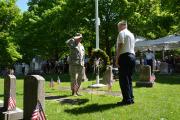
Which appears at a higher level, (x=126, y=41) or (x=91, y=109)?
(x=126, y=41)

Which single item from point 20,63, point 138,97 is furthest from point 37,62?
point 138,97

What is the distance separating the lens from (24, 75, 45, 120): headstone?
8492mm

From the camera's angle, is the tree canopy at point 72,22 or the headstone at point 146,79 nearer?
the headstone at point 146,79

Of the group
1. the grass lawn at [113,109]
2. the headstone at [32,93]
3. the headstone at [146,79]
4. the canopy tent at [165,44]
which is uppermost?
the canopy tent at [165,44]

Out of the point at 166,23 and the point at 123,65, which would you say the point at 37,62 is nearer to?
the point at 166,23

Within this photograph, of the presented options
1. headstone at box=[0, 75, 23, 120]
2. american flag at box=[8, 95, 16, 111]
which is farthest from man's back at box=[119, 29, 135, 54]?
american flag at box=[8, 95, 16, 111]

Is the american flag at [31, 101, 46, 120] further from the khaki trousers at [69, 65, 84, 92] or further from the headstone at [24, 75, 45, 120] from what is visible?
the khaki trousers at [69, 65, 84, 92]

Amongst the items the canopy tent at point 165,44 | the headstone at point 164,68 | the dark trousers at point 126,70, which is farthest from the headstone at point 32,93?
the headstone at point 164,68

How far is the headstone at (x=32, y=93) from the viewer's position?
8.49 metres

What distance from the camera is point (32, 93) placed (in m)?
8.80

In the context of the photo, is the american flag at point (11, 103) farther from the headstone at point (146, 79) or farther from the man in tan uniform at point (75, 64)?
the headstone at point (146, 79)

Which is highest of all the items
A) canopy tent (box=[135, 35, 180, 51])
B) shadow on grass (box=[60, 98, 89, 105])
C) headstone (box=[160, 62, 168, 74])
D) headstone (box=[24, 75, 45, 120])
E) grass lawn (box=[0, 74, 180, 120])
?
canopy tent (box=[135, 35, 180, 51])

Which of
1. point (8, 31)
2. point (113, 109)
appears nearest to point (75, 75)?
point (113, 109)

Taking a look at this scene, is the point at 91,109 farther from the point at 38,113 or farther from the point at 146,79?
the point at 146,79
